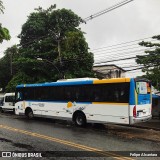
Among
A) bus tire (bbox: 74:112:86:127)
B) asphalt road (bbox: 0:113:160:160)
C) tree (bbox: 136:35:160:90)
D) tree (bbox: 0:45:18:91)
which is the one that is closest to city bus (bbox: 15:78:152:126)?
bus tire (bbox: 74:112:86:127)

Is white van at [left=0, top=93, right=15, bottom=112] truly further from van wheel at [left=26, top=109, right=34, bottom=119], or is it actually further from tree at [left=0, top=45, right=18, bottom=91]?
tree at [left=0, top=45, right=18, bottom=91]

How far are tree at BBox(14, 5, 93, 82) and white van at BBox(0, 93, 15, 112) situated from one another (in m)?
6.57

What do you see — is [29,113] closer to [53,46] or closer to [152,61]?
[152,61]

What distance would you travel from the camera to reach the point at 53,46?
122 feet

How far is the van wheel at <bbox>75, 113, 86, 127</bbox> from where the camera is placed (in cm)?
1685

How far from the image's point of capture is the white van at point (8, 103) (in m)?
28.1

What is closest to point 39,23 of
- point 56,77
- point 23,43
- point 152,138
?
point 23,43

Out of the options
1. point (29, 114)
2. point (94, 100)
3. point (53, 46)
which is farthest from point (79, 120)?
point (53, 46)

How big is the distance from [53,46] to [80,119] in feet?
71.0

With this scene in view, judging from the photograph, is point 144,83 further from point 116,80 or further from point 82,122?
point 82,122

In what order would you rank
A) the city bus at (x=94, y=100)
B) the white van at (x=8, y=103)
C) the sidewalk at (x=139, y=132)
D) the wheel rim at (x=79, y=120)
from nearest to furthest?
the sidewalk at (x=139, y=132) < the city bus at (x=94, y=100) < the wheel rim at (x=79, y=120) < the white van at (x=8, y=103)

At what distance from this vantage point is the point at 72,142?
11.3 m

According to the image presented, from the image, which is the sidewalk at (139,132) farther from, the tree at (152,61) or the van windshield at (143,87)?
the tree at (152,61)

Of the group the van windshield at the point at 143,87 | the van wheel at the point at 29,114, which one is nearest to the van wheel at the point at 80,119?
the van windshield at the point at 143,87
